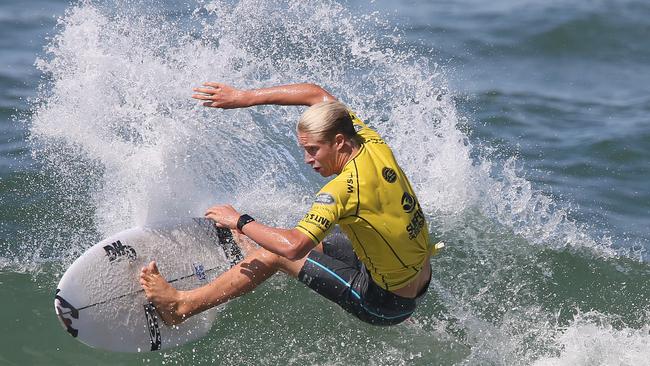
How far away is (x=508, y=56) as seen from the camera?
14.2 metres

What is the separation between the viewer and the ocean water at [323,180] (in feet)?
23.1

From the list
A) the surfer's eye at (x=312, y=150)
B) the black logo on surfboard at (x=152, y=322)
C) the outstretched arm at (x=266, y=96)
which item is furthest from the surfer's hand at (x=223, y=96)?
the black logo on surfboard at (x=152, y=322)

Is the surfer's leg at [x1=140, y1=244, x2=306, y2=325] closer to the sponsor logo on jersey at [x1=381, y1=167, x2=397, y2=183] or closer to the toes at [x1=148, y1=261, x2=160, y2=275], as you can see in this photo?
the toes at [x1=148, y1=261, x2=160, y2=275]

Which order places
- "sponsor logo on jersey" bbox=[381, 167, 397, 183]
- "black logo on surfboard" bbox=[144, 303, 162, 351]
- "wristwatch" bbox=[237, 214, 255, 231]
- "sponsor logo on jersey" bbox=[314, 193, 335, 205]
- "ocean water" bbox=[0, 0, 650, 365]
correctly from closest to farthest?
"sponsor logo on jersey" bbox=[314, 193, 335, 205]
"sponsor logo on jersey" bbox=[381, 167, 397, 183]
"wristwatch" bbox=[237, 214, 255, 231]
"black logo on surfboard" bbox=[144, 303, 162, 351]
"ocean water" bbox=[0, 0, 650, 365]

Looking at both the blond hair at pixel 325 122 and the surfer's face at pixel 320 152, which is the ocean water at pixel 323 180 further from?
the blond hair at pixel 325 122

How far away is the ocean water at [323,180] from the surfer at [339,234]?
0.71 m

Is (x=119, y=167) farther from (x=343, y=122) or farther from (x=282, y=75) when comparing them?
(x=343, y=122)

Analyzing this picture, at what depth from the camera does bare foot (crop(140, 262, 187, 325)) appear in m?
6.35

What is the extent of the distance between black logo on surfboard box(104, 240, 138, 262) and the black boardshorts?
1.25 meters

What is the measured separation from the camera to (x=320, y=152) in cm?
557

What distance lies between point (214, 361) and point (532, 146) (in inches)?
229

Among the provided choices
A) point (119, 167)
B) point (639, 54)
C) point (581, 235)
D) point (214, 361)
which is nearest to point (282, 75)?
point (119, 167)

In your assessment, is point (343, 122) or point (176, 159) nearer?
point (343, 122)

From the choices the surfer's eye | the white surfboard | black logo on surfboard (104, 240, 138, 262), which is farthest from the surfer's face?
black logo on surfboard (104, 240, 138, 262)
